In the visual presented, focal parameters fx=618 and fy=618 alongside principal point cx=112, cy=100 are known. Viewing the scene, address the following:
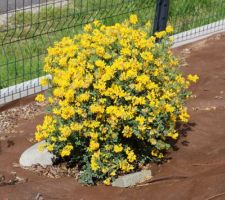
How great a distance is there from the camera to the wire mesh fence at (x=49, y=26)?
21.7ft

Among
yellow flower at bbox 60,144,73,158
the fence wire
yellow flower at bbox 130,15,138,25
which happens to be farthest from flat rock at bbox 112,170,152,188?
the fence wire

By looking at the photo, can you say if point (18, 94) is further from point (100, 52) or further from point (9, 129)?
point (100, 52)

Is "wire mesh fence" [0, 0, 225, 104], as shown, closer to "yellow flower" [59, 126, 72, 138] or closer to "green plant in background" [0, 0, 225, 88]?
"green plant in background" [0, 0, 225, 88]

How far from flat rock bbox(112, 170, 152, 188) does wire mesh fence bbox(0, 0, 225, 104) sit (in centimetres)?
192

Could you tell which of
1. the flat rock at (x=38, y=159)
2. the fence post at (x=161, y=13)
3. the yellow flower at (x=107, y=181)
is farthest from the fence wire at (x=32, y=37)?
the yellow flower at (x=107, y=181)

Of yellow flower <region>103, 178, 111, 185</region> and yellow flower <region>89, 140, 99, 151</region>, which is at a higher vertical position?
yellow flower <region>89, 140, 99, 151</region>

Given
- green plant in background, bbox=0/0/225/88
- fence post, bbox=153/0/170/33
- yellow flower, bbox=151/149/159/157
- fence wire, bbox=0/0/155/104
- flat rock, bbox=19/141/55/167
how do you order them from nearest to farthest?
yellow flower, bbox=151/149/159/157
flat rock, bbox=19/141/55/167
fence wire, bbox=0/0/155/104
green plant in background, bbox=0/0/225/88
fence post, bbox=153/0/170/33

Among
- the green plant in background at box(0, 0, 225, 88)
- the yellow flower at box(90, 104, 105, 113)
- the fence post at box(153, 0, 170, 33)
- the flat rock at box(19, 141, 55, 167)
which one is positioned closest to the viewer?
the yellow flower at box(90, 104, 105, 113)

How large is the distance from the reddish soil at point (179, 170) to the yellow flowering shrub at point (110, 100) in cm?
16

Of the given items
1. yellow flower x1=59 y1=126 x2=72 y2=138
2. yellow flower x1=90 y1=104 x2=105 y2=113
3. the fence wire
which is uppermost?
yellow flower x1=90 y1=104 x2=105 y2=113

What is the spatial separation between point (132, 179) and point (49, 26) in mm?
4153

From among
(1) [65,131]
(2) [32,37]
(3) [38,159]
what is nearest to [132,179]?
(1) [65,131]

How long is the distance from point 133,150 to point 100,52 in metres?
0.83

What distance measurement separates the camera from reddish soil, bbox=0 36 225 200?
4.52 metres
